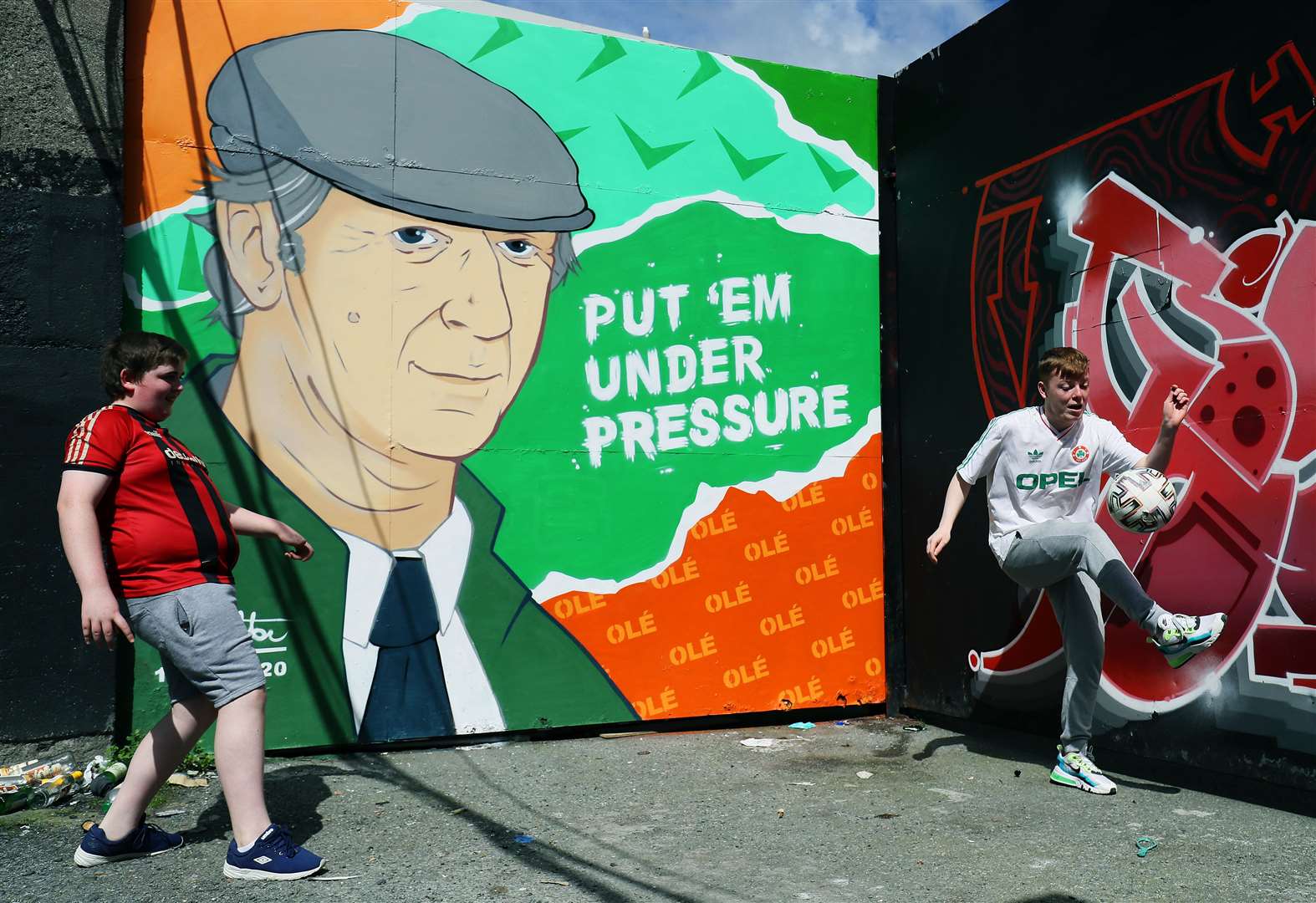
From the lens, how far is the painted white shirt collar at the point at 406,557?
17.9 ft

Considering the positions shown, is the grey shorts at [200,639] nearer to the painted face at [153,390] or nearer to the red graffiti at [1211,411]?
the painted face at [153,390]

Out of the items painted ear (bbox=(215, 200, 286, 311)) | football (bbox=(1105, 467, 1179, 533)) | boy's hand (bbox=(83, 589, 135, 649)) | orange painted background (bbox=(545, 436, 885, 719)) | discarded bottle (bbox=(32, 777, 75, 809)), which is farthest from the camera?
orange painted background (bbox=(545, 436, 885, 719))

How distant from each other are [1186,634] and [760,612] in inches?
101

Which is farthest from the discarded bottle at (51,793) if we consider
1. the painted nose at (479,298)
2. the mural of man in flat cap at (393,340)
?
the painted nose at (479,298)

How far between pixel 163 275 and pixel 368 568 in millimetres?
1823

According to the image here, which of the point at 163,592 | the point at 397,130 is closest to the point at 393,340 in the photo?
the point at 397,130

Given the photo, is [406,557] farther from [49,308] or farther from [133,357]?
[133,357]

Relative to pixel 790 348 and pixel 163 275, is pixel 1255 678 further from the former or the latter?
pixel 163 275

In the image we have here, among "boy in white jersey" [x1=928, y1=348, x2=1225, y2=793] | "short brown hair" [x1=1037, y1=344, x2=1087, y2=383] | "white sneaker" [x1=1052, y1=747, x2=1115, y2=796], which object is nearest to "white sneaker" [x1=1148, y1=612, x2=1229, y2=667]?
"boy in white jersey" [x1=928, y1=348, x2=1225, y2=793]

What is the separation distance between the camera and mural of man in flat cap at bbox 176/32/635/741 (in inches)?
213

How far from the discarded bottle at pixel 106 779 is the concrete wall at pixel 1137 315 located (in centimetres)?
445

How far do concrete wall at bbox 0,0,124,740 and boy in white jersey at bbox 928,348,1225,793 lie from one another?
3982mm

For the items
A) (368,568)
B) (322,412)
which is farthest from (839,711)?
(322,412)

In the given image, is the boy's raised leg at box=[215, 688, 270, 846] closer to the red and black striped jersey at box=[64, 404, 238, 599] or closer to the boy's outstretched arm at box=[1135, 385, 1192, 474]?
the red and black striped jersey at box=[64, 404, 238, 599]
